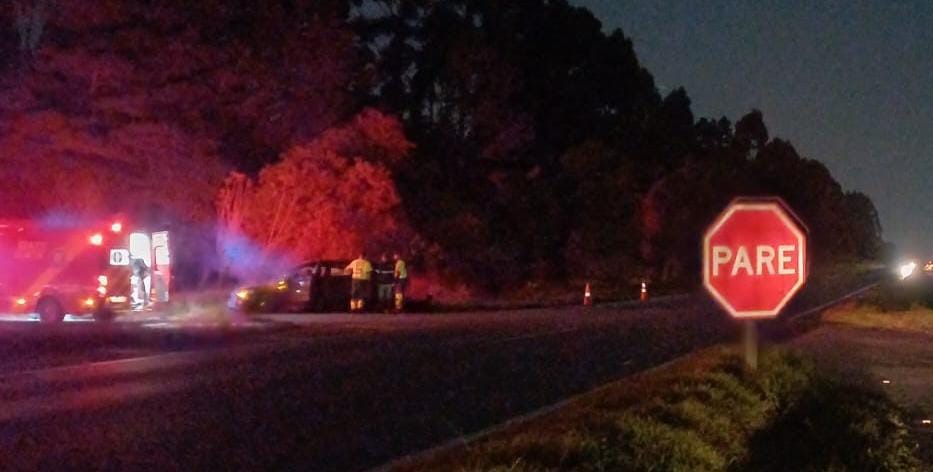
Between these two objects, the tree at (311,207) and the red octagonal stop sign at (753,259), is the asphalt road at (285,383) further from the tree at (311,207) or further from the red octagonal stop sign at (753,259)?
the tree at (311,207)

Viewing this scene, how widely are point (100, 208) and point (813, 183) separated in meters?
29.5

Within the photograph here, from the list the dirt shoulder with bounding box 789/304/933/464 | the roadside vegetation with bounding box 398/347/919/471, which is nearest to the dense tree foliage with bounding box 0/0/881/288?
the dirt shoulder with bounding box 789/304/933/464

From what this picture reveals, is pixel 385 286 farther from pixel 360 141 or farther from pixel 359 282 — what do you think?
pixel 360 141

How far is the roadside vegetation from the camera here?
38.5 feet

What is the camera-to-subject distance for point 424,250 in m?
53.9

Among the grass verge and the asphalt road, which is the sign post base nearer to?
the asphalt road

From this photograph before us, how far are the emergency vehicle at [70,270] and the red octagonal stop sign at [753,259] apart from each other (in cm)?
2388

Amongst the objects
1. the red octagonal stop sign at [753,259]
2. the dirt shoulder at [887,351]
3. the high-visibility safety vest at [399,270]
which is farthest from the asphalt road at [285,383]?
the high-visibility safety vest at [399,270]

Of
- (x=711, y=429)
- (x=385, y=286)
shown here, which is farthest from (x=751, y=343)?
(x=385, y=286)

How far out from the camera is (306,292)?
41469mm

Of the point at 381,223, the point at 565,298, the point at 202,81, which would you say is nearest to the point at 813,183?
the point at 565,298

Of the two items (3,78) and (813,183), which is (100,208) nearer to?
(3,78)

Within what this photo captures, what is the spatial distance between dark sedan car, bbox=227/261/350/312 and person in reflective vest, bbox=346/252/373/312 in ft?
2.25

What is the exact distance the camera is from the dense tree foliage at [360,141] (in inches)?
1832
